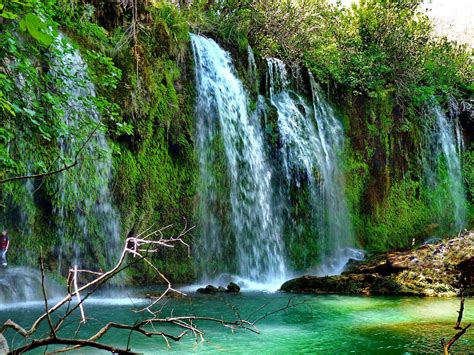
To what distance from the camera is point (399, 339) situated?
18.8 ft

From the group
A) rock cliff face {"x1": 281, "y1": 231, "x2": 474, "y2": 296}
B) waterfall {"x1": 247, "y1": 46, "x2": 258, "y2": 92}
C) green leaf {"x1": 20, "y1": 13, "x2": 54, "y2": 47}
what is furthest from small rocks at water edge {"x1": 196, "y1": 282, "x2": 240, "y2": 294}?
green leaf {"x1": 20, "y1": 13, "x2": 54, "y2": 47}

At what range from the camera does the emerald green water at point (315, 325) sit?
17.6 ft

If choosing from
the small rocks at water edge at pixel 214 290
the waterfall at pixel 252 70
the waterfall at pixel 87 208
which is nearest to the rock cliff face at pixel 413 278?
the small rocks at water edge at pixel 214 290

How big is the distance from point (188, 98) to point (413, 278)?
666cm

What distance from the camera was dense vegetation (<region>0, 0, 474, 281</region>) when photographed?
7145 millimetres

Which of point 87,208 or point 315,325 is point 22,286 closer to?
point 87,208

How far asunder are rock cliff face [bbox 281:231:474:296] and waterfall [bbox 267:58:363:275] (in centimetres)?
303

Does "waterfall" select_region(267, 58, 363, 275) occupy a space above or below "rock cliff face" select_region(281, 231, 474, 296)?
above

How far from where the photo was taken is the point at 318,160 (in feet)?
46.8

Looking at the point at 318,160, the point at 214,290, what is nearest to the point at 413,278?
the point at 214,290

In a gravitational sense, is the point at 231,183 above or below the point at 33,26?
above

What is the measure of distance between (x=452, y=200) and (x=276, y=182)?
853 centimetres

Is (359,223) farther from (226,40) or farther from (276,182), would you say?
(226,40)

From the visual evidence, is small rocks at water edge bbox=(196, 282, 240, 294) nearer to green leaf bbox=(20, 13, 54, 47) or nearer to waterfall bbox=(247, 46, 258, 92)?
waterfall bbox=(247, 46, 258, 92)
